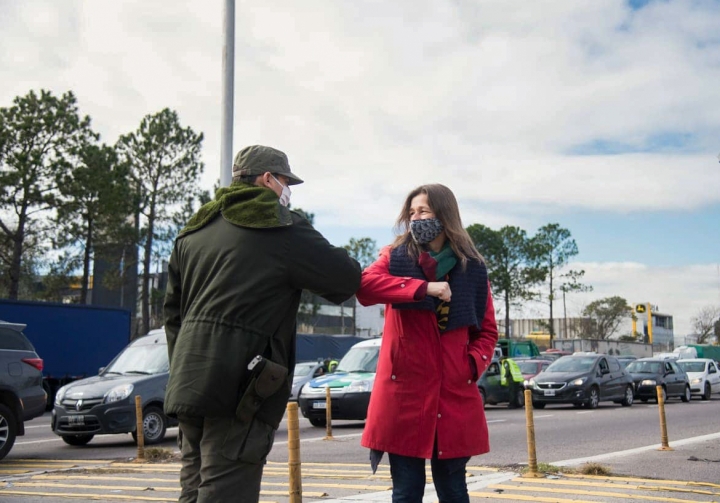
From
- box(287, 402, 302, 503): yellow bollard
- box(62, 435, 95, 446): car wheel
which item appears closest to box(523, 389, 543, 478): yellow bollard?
Answer: box(287, 402, 302, 503): yellow bollard

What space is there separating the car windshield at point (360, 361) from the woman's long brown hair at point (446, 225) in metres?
14.1

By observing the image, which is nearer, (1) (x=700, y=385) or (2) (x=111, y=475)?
(2) (x=111, y=475)

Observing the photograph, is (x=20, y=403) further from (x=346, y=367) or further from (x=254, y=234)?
(x=254, y=234)

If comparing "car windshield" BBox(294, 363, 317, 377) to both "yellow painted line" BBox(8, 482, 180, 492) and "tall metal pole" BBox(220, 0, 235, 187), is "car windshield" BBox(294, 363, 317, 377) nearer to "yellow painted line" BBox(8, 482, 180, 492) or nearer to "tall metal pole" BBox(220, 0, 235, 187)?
"tall metal pole" BBox(220, 0, 235, 187)

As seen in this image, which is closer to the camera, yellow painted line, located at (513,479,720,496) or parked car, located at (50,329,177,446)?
yellow painted line, located at (513,479,720,496)

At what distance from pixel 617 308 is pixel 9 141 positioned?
66.5 m

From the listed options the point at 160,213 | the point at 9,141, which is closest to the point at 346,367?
the point at 9,141

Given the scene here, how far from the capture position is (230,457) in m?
3.13

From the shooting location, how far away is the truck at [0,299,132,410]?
26438mm

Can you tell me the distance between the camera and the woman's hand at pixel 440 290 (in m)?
3.74

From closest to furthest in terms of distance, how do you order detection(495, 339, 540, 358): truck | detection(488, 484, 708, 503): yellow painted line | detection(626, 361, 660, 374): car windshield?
detection(488, 484, 708, 503): yellow painted line → detection(626, 361, 660, 374): car windshield → detection(495, 339, 540, 358): truck

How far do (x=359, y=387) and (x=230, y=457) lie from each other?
552 inches

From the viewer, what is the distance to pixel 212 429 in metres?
3.19

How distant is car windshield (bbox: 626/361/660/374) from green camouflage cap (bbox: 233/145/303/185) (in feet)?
89.9
